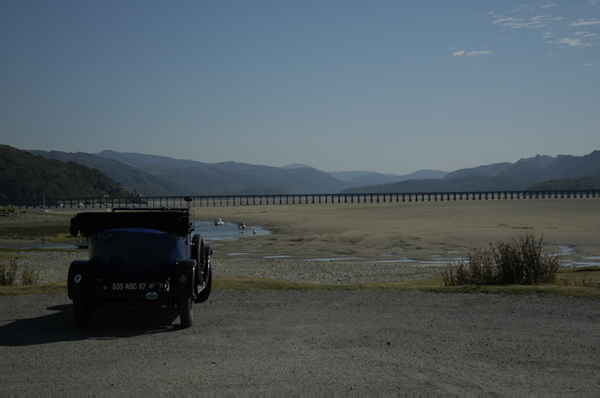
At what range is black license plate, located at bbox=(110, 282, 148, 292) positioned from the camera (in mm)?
8406

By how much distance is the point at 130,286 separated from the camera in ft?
27.6

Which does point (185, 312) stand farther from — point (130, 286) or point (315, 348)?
point (315, 348)

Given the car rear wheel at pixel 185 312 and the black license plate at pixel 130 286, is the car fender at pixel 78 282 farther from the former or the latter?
the car rear wheel at pixel 185 312

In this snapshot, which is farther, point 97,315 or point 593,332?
point 97,315

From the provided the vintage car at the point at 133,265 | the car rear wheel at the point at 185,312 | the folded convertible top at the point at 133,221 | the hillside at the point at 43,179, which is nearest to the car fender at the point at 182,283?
the vintage car at the point at 133,265

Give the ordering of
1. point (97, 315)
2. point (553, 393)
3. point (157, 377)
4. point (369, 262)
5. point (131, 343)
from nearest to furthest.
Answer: point (553, 393)
point (157, 377)
point (131, 343)
point (97, 315)
point (369, 262)

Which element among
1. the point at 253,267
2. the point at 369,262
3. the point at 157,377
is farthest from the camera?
the point at 369,262

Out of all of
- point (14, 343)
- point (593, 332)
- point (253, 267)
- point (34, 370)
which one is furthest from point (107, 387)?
point (253, 267)

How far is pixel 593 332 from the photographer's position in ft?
27.0

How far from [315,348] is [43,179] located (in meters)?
158

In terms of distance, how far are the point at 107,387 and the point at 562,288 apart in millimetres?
10004

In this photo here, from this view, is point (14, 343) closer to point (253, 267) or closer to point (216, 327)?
point (216, 327)

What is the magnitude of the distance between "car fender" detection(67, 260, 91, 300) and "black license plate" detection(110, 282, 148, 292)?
1.34 feet

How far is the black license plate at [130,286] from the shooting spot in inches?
331
